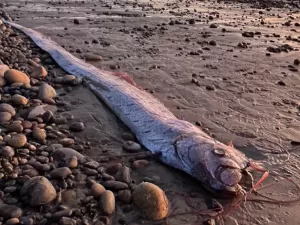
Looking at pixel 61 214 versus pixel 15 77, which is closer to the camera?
pixel 61 214

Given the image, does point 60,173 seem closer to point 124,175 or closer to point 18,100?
point 124,175

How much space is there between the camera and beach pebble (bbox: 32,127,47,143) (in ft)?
16.5

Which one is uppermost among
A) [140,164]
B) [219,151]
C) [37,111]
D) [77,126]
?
[219,151]

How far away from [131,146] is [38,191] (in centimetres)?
153

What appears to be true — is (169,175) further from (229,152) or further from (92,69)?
(92,69)

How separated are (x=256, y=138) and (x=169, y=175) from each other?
154 centimetres

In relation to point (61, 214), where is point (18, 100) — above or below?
above

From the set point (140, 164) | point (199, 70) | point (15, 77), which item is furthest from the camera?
point (199, 70)

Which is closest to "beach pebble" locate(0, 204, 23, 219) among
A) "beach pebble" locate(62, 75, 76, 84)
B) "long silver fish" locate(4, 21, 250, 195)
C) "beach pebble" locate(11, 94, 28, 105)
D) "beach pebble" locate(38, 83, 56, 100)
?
"long silver fish" locate(4, 21, 250, 195)

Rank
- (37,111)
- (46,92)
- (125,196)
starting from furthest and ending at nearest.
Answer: (46,92), (37,111), (125,196)

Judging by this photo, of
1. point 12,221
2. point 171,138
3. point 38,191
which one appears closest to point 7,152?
point 38,191

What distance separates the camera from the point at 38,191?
12.8ft

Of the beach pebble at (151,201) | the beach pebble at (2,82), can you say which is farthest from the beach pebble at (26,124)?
the beach pebble at (151,201)

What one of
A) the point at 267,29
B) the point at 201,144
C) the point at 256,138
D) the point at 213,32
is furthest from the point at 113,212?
the point at 267,29
